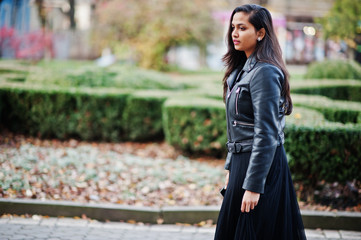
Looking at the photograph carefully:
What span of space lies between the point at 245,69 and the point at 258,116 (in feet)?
1.21

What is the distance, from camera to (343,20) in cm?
1677

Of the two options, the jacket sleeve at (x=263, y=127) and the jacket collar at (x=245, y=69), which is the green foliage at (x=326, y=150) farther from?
the jacket sleeve at (x=263, y=127)

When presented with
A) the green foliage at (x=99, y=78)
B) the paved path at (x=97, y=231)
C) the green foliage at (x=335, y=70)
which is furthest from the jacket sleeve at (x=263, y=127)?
the green foliage at (x=335, y=70)

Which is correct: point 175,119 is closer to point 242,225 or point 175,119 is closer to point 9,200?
point 9,200

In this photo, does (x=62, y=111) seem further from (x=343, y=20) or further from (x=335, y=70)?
(x=343, y=20)

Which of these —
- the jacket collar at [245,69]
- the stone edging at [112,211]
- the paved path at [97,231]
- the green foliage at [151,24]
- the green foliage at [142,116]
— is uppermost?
the green foliage at [151,24]

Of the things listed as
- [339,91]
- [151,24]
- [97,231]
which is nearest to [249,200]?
[97,231]

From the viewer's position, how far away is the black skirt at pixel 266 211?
2490 millimetres

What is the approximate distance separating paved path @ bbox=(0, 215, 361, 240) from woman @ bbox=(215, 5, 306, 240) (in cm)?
187

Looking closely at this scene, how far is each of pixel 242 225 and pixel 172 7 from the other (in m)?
14.9

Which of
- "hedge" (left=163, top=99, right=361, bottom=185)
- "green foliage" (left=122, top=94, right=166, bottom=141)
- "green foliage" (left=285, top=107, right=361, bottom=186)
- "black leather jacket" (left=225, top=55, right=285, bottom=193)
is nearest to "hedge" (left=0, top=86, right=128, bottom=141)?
"green foliage" (left=122, top=94, right=166, bottom=141)

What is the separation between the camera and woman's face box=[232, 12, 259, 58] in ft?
8.49

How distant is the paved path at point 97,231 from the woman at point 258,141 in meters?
1.87

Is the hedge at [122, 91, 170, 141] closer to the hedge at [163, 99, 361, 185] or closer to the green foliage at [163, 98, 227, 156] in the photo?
Answer: the green foliage at [163, 98, 227, 156]
